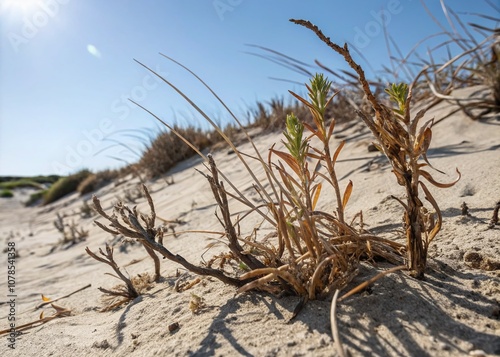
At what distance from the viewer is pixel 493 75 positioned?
8.16 feet

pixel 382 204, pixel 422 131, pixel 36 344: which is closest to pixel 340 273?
pixel 422 131

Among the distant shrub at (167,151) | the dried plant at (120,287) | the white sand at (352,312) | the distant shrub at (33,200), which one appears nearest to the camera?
the white sand at (352,312)

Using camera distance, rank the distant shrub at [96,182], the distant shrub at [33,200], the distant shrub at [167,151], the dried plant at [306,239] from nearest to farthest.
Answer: the dried plant at [306,239] → the distant shrub at [167,151] → the distant shrub at [96,182] → the distant shrub at [33,200]

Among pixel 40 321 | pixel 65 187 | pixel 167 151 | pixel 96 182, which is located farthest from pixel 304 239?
pixel 65 187

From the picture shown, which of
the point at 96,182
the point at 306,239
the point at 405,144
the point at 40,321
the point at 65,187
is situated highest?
the point at 65,187

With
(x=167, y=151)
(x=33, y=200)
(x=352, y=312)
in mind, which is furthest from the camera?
(x=33, y=200)

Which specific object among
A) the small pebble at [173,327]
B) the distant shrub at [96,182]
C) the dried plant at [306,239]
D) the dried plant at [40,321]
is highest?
the distant shrub at [96,182]

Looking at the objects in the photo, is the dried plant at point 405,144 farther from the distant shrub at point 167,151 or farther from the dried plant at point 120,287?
the distant shrub at point 167,151

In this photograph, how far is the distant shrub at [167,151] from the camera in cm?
609

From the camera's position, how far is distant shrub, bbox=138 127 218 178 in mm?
6086

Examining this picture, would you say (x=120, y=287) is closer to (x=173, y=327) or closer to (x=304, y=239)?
(x=173, y=327)

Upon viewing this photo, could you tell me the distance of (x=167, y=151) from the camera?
245 inches

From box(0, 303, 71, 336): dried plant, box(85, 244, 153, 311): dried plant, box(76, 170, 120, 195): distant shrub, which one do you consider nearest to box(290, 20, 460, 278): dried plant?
box(85, 244, 153, 311): dried plant

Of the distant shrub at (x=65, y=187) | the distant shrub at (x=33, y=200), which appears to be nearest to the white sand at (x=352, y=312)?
the distant shrub at (x=65, y=187)
